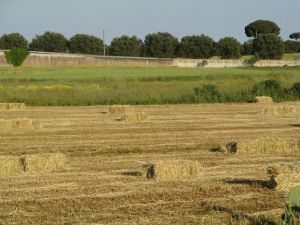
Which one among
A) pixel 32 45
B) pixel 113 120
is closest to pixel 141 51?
pixel 32 45

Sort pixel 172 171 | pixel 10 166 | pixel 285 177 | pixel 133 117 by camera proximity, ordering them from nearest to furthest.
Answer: pixel 285 177, pixel 172 171, pixel 10 166, pixel 133 117

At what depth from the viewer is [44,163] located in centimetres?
1532

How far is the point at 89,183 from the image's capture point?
531 inches

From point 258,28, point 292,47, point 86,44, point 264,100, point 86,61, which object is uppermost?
point 258,28

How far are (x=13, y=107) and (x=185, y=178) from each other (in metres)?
23.1

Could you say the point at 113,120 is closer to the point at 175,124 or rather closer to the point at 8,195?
the point at 175,124

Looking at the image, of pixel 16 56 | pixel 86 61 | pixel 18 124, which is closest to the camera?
pixel 18 124

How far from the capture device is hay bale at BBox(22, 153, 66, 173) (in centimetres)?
1512

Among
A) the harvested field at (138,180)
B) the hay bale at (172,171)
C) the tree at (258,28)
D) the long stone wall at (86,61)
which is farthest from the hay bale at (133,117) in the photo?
the tree at (258,28)

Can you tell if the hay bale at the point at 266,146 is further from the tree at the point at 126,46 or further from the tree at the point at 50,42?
the tree at the point at 50,42

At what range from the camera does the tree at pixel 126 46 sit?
153250 millimetres

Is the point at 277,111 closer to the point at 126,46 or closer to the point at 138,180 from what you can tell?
the point at 138,180

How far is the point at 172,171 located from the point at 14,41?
473ft

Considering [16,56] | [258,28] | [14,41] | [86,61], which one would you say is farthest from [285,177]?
[258,28]
